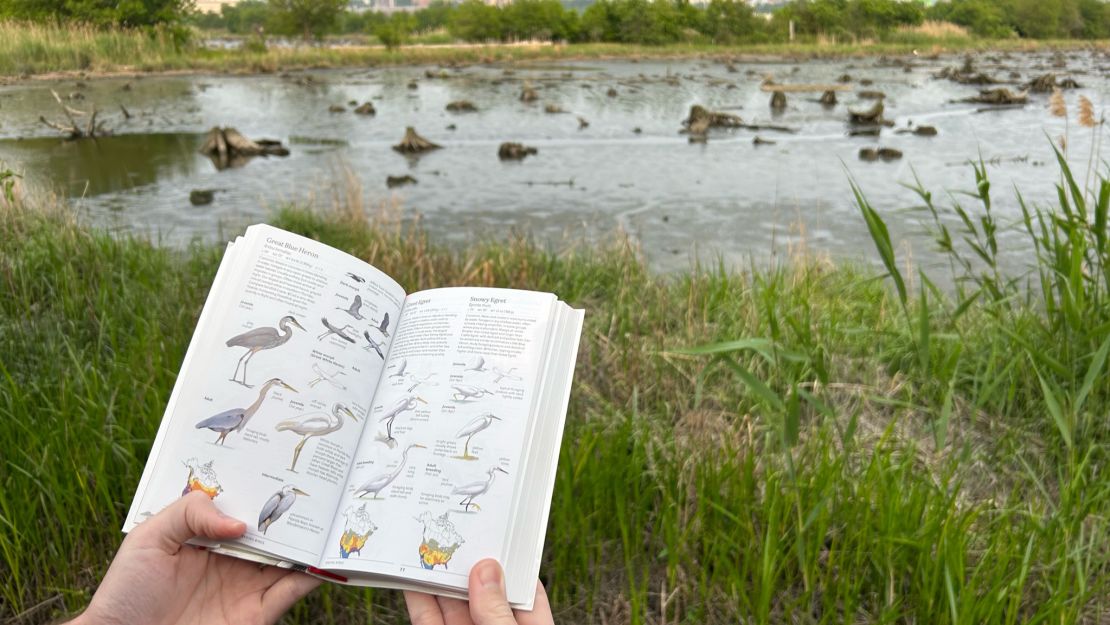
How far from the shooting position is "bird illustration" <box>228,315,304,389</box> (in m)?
1.17

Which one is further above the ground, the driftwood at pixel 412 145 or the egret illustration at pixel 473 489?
the driftwood at pixel 412 145

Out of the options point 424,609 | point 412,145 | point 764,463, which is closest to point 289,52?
point 412,145

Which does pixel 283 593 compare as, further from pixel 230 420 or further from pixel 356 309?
pixel 356 309

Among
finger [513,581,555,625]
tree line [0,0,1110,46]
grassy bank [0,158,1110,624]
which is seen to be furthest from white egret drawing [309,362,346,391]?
tree line [0,0,1110,46]

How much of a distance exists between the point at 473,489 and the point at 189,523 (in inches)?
13.5

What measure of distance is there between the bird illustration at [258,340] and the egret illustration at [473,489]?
1.05 feet

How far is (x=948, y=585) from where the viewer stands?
4.51 feet

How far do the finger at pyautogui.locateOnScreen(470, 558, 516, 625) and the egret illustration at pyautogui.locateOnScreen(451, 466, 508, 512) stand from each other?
0.09 m

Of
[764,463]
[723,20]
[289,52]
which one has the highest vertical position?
[723,20]

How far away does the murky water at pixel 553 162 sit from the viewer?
5.32m

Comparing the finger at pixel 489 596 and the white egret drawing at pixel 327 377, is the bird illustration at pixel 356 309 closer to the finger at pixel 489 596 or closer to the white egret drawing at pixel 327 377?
the white egret drawing at pixel 327 377

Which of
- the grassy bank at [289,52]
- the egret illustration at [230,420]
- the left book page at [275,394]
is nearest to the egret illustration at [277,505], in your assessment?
the left book page at [275,394]

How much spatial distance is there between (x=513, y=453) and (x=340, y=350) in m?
0.29

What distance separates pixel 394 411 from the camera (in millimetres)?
1196
